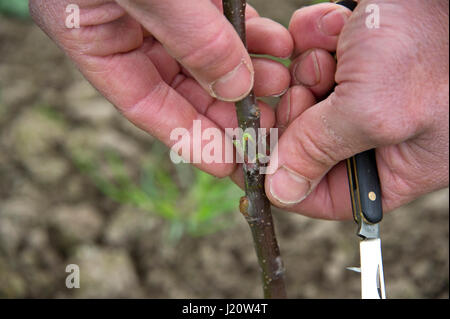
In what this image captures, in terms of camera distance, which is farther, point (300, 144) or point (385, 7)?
point (300, 144)

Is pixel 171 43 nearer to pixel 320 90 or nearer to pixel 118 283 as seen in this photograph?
pixel 320 90

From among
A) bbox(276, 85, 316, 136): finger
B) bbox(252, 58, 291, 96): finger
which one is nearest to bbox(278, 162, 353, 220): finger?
bbox(276, 85, 316, 136): finger

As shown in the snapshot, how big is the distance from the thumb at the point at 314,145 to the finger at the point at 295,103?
81mm

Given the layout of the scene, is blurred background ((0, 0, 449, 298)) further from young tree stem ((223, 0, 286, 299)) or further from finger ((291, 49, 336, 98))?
finger ((291, 49, 336, 98))

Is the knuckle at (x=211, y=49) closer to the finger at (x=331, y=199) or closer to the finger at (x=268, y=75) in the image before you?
the finger at (x=268, y=75)

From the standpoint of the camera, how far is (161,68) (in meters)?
1.56

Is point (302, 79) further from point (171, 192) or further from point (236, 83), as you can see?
point (171, 192)

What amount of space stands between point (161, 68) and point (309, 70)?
0.49 metres

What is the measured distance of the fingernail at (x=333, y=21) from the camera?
1385 millimetres

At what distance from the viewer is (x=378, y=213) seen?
1.25 meters

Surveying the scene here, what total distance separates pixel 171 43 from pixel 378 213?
686 millimetres

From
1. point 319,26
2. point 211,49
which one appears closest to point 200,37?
point 211,49
